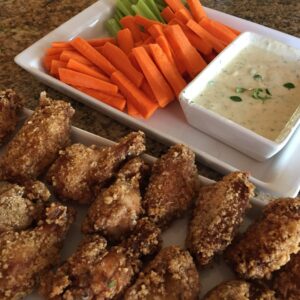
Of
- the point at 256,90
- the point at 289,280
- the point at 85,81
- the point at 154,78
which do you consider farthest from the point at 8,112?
the point at 289,280

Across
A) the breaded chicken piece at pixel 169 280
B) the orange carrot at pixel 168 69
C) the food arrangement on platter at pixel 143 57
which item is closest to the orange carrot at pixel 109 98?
the food arrangement on platter at pixel 143 57

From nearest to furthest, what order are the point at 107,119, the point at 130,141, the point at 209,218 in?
the point at 209,218, the point at 130,141, the point at 107,119

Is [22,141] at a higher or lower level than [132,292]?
higher

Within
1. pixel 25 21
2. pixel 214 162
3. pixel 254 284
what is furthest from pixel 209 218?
pixel 25 21

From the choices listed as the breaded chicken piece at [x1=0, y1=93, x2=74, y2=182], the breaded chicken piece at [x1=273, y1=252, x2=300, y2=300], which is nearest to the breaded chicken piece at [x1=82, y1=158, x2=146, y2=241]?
the breaded chicken piece at [x1=0, y1=93, x2=74, y2=182]

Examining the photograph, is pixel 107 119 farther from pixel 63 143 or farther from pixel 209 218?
pixel 209 218

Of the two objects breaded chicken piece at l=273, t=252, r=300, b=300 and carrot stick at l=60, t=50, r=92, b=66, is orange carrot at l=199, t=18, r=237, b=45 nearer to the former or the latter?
carrot stick at l=60, t=50, r=92, b=66
